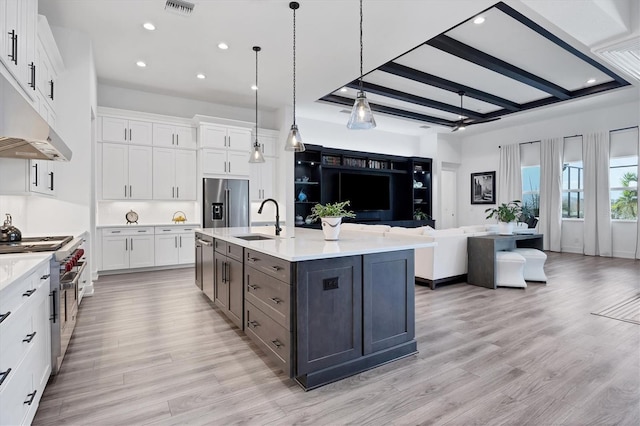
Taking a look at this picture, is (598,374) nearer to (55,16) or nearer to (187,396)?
(187,396)

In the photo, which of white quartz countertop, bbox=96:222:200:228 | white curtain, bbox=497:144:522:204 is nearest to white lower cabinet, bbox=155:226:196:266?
white quartz countertop, bbox=96:222:200:228

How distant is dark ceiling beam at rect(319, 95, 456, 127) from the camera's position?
7012mm

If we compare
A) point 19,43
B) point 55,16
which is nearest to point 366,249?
point 19,43

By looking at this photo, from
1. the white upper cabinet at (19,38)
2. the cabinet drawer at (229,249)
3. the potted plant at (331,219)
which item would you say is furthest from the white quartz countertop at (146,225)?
the potted plant at (331,219)

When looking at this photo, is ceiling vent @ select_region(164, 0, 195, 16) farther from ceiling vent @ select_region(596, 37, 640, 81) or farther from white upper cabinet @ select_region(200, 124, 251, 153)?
ceiling vent @ select_region(596, 37, 640, 81)

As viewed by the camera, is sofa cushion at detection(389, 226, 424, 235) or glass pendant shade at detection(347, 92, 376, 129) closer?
glass pendant shade at detection(347, 92, 376, 129)

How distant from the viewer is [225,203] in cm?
655

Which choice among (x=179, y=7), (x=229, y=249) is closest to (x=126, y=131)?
(x=179, y=7)

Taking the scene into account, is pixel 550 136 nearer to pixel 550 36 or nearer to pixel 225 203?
pixel 550 36

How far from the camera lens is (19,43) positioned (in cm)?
250

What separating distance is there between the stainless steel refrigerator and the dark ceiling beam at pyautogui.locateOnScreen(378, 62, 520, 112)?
3.48 meters

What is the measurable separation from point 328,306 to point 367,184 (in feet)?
22.8

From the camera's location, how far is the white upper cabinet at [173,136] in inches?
243

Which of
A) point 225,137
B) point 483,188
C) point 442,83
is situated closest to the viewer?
point 442,83
